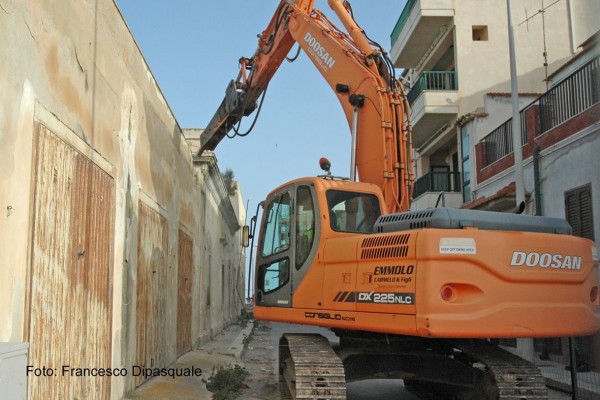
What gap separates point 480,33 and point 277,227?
18.0m

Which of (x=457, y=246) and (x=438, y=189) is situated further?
(x=438, y=189)

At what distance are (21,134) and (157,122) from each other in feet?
20.0

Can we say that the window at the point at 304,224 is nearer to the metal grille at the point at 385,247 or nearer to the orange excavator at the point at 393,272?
the orange excavator at the point at 393,272

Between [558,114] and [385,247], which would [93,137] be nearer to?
[385,247]

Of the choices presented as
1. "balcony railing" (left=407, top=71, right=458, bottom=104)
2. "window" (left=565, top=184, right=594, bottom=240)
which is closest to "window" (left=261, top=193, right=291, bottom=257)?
"window" (left=565, top=184, right=594, bottom=240)

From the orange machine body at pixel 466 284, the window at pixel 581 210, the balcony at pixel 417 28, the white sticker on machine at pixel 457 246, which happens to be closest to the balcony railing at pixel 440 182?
the balcony at pixel 417 28

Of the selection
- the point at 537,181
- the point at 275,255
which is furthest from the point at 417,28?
the point at 275,255

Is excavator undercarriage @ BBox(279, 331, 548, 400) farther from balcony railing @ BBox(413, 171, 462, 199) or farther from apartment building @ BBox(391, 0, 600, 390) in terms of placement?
balcony railing @ BBox(413, 171, 462, 199)

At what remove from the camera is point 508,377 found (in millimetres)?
6102

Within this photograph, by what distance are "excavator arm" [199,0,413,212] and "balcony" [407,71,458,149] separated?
11.5 m

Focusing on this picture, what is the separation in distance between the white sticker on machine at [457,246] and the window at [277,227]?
9.25 ft

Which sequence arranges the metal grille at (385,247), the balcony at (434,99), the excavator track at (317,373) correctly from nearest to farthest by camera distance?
1. the metal grille at (385,247)
2. the excavator track at (317,373)
3. the balcony at (434,99)

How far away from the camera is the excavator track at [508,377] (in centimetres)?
603

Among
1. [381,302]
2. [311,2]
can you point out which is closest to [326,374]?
[381,302]
